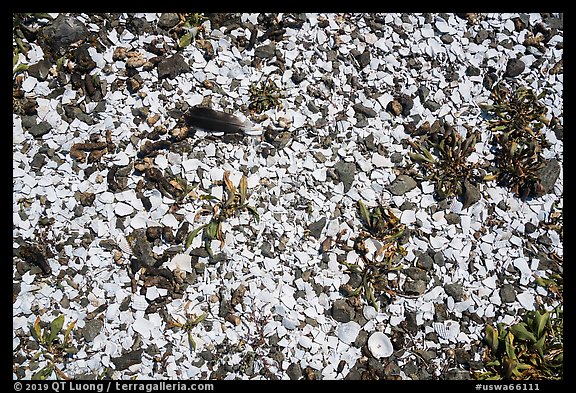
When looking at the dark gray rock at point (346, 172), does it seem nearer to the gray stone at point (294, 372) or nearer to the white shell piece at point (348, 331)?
the white shell piece at point (348, 331)

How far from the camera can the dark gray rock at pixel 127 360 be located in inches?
102

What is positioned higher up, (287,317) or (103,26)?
(103,26)

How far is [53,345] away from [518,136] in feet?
9.16

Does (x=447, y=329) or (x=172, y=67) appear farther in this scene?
(x=172, y=67)

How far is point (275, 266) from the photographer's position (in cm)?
269

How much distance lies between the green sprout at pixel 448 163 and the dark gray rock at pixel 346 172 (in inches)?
13.6

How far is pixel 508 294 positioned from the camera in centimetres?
273

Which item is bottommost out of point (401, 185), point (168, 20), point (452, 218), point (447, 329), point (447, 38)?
point (447, 329)

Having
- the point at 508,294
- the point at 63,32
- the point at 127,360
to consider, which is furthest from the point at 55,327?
the point at 508,294

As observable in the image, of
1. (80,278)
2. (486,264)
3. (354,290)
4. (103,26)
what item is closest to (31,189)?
(80,278)

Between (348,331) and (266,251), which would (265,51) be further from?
(348,331)

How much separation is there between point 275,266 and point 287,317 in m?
0.28
